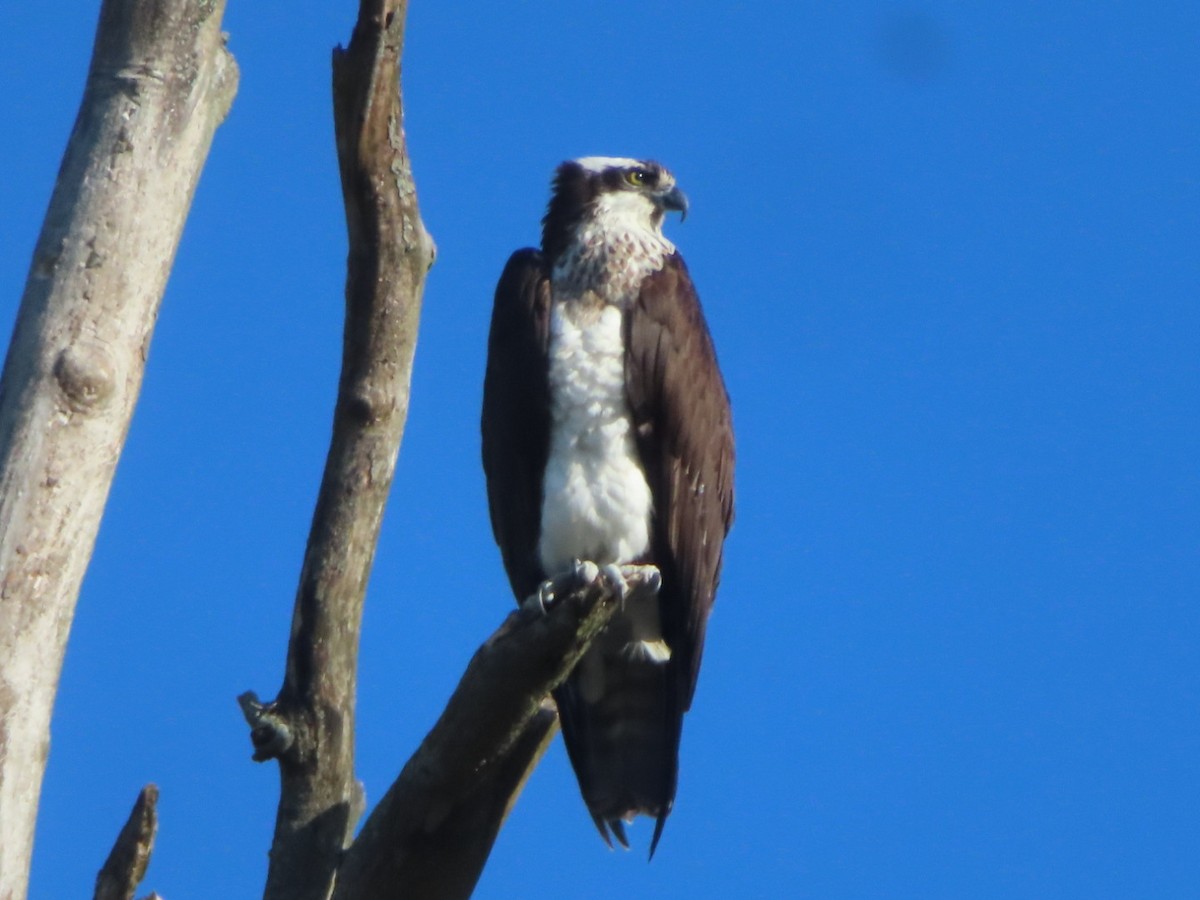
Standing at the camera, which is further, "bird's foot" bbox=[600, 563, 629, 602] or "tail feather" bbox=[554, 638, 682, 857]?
"tail feather" bbox=[554, 638, 682, 857]

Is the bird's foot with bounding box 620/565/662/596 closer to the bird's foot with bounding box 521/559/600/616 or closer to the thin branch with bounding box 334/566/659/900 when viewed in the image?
the bird's foot with bounding box 521/559/600/616

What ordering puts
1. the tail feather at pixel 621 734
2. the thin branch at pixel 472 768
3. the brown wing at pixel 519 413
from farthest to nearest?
1. the brown wing at pixel 519 413
2. the tail feather at pixel 621 734
3. the thin branch at pixel 472 768

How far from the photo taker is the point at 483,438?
5.59m

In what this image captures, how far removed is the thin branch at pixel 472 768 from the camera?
367cm

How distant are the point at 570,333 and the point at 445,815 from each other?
1.93m

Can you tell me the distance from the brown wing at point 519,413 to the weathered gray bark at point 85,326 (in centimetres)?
154

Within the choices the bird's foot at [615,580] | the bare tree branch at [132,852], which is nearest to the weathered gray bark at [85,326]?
the bare tree branch at [132,852]

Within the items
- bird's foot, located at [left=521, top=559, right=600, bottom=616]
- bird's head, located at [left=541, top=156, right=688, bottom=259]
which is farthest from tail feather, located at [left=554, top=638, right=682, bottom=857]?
bird's head, located at [left=541, top=156, right=688, bottom=259]

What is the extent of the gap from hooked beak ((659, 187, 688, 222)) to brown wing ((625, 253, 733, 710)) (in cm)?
73

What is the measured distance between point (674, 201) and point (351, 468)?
92.1 inches

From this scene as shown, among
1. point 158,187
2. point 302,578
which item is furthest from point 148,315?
point 302,578

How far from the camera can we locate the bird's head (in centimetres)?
576

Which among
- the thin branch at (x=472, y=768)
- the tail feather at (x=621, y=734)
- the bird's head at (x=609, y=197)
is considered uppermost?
the bird's head at (x=609, y=197)

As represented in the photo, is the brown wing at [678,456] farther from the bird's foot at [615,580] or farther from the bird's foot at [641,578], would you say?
the bird's foot at [615,580]
